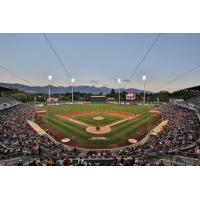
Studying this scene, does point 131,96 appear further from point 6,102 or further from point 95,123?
point 6,102

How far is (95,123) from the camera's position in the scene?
40.1ft

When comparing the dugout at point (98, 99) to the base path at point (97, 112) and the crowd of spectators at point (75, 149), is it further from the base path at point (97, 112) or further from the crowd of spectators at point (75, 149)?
the crowd of spectators at point (75, 149)

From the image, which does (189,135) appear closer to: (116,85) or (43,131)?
(116,85)

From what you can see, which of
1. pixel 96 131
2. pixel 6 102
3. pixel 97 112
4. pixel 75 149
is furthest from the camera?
pixel 6 102

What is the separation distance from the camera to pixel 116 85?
10.9 m

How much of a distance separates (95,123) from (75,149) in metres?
3.19

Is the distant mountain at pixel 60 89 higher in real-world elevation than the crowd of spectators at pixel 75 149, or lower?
higher

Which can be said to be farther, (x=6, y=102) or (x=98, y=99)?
(x=6, y=102)

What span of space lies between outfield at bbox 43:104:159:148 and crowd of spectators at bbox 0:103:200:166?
90cm

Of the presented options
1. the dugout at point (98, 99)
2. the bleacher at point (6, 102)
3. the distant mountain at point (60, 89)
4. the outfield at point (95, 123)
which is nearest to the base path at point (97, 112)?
the outfield at point (95, 123)

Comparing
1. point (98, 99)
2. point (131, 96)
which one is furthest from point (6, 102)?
point (131, 96)

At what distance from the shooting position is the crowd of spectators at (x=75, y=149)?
7.59m

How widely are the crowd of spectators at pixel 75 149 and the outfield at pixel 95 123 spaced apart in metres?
0.90

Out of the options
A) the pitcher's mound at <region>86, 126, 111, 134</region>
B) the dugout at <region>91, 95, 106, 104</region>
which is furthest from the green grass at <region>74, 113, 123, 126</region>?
the dugout at <region>91, 95, 106, 104</region>
